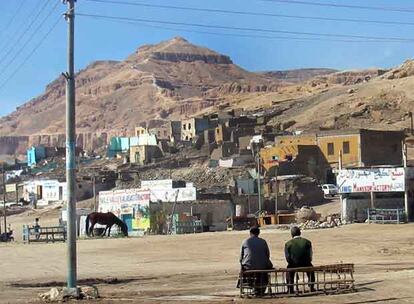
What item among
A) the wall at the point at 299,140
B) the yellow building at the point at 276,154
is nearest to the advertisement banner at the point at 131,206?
the yellow building at the point at 276,154

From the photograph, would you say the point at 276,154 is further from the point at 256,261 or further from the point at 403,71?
the point at 256,261

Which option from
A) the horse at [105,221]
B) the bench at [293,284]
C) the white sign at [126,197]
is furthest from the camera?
the white sign at [126,197]

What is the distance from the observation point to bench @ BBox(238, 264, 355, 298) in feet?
49.9

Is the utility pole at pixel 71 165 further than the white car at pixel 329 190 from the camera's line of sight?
No

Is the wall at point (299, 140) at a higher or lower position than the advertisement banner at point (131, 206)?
higher

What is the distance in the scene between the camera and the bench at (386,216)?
45969 mm

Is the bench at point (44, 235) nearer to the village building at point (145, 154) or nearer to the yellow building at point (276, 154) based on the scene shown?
the yellow building at point (276, 154)

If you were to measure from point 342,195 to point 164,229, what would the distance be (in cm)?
1239

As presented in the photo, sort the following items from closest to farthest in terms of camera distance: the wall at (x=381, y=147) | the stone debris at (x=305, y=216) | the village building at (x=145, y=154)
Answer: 1. the stone debris at (x=305, y=216)
2. the wall at (x=381, y=147)
3. the village building at (x=145, y=154)

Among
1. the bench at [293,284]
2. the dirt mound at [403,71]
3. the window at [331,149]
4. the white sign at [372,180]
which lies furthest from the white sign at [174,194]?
the dirt mound at [403,71]

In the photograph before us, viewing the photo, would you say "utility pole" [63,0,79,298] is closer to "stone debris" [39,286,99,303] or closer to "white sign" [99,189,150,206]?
"stone debris" [39,286,99,303]

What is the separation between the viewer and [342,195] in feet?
167

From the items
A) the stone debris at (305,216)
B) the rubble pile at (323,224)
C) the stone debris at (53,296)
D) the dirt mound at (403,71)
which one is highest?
the dirt mound at (403,71)

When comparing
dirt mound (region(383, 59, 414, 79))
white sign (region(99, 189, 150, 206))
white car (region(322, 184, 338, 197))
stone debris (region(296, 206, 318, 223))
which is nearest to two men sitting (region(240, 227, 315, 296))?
stone debris (region(296, 206, 318, 223))
